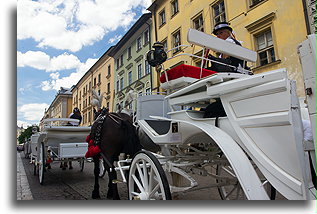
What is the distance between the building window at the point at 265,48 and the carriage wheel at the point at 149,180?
605 centimetres

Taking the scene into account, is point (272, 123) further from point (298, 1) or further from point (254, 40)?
point (254, 40)

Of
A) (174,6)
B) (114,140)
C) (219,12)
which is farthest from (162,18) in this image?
(114,140)

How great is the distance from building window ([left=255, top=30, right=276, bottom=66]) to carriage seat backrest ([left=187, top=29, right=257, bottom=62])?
5455 millimetres

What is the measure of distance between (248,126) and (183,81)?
73 centimetres

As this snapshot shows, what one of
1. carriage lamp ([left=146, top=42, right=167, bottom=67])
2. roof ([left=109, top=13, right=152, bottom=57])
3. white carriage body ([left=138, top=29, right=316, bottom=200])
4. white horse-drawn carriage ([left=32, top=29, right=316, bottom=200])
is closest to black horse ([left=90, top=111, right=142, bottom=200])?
white horse-drawn carriage ([left=32, top=29, right=316, bottom=200])

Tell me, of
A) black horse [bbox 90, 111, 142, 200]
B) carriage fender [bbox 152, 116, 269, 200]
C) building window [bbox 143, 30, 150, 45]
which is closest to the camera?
→ carriage fender [bbox 152, 116, 269, 200]

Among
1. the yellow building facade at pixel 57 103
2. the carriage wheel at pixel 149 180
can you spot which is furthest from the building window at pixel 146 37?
the carriage wheel at pixel 149 180

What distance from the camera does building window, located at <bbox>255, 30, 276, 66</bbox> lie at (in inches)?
265

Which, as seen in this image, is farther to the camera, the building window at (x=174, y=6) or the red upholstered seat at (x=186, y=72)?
the building window at (x=174, y=6)

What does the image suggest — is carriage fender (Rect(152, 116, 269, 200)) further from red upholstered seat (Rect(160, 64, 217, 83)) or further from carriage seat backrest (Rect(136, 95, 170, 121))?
carriage seat backrest (Rect(136, 95, 170, 121))

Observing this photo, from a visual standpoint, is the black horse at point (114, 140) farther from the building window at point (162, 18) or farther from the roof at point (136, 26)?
the building window at point (162, 18)

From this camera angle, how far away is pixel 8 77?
80.6 inches

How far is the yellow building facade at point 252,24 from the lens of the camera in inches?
230

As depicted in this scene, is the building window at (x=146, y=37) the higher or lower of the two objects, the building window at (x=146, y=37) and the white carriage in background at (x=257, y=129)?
the higher
